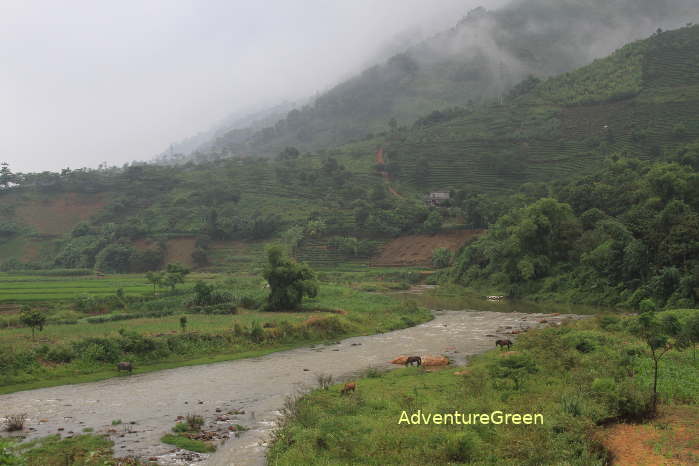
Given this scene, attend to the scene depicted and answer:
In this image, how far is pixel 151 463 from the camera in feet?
42.7

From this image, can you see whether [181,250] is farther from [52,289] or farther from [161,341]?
[161,341]

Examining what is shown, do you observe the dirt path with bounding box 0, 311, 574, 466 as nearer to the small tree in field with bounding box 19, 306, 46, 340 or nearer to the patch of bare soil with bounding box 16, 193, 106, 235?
the small tree in field with bounding box 19, 306, 46, 340

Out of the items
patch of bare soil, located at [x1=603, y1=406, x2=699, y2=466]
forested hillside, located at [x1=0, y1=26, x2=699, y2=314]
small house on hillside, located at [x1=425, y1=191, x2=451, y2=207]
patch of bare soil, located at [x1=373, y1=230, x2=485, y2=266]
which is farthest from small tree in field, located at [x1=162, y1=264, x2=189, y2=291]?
small house on hillside, located at [x1=425, y1=191, x2=451, y2=207]

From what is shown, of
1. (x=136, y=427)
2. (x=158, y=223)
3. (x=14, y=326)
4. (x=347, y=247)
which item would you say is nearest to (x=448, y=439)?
(x=136, y=427)

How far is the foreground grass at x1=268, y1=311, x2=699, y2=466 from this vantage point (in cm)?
1094

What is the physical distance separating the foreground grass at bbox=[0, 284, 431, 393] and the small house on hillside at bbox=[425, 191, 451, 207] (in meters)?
53.1

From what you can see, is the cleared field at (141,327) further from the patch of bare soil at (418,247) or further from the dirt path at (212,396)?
the patch of bare soil at (418,247)

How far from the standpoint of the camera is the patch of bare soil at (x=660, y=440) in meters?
9.90

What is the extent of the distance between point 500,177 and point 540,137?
16245 mm

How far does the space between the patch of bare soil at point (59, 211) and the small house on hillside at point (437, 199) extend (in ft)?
221

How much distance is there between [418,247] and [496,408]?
215 ft

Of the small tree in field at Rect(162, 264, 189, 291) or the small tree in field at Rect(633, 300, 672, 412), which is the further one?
the small tree in field at Rect(162, 264, 189, 291)

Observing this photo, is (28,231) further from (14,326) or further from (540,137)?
(540,137)

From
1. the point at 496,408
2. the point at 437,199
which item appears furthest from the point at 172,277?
the point at 437,199
